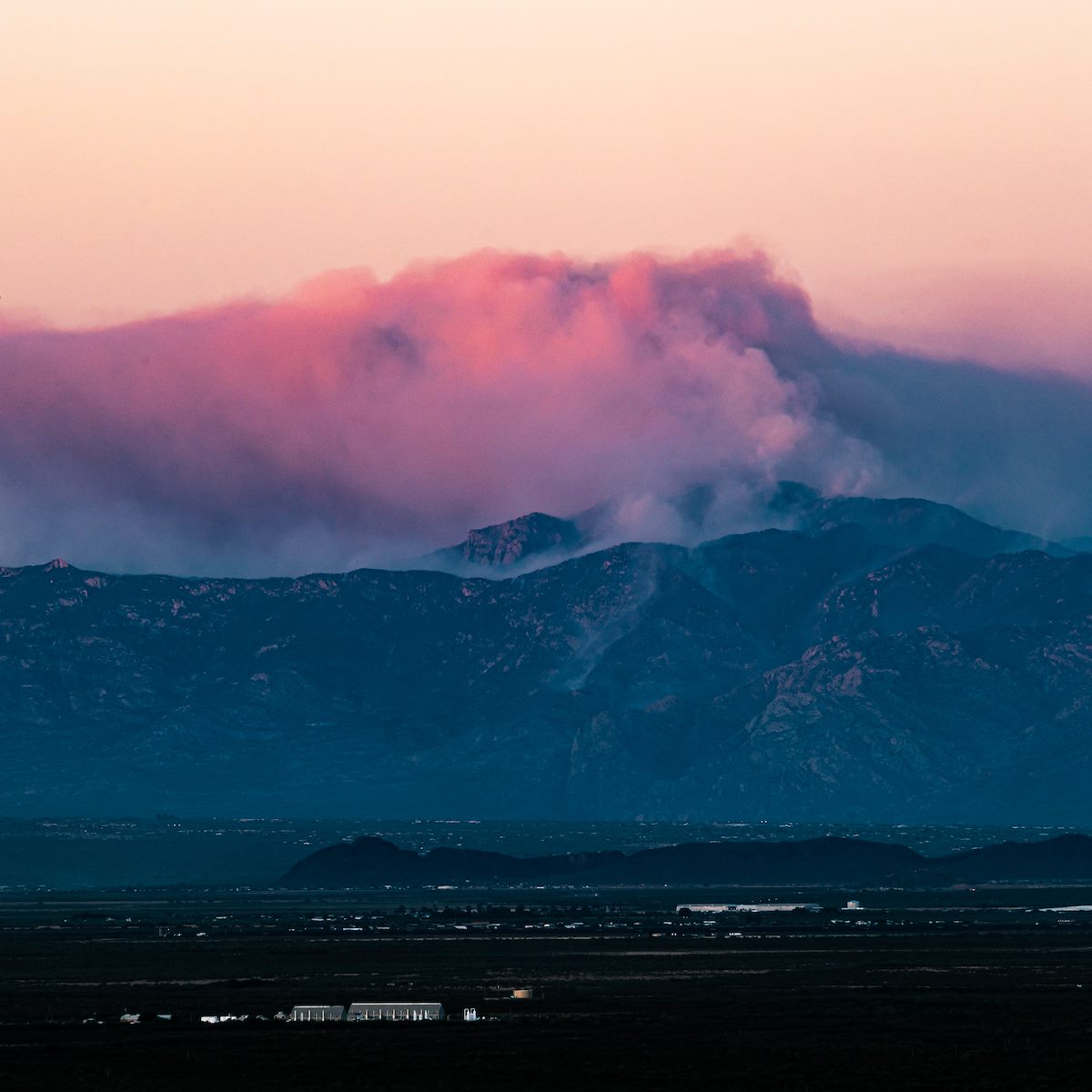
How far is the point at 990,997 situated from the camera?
196 metres

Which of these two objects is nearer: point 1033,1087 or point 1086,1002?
point 1033,1087

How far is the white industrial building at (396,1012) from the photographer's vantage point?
7269 inches

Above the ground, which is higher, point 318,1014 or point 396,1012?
point 318,1014

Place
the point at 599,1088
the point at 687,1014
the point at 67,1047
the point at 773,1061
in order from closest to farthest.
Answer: the point at 599,1088 < the point at 773,1061 < the point at 67,1047 < the point at 687,1014

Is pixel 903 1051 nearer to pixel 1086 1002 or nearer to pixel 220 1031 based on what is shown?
pixel 1086 1002

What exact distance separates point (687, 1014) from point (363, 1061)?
34.2 metres

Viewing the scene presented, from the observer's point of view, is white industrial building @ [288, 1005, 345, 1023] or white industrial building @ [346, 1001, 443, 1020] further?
white industrial building @ [346, 1001, 443, 1020]

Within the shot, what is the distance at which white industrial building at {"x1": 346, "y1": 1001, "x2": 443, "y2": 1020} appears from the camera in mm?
184625

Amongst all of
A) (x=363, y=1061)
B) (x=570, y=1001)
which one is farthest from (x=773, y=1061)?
(x=570, y=1001)

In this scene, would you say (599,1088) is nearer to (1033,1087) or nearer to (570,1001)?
(1033,1087)

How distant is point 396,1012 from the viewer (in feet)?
613

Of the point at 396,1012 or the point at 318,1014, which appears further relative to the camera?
the point at 396,1012

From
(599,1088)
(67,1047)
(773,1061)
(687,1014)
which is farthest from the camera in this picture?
(687,1014)

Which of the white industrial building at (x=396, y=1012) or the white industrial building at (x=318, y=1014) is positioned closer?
the white industrial building at (x=318, y=1014)
